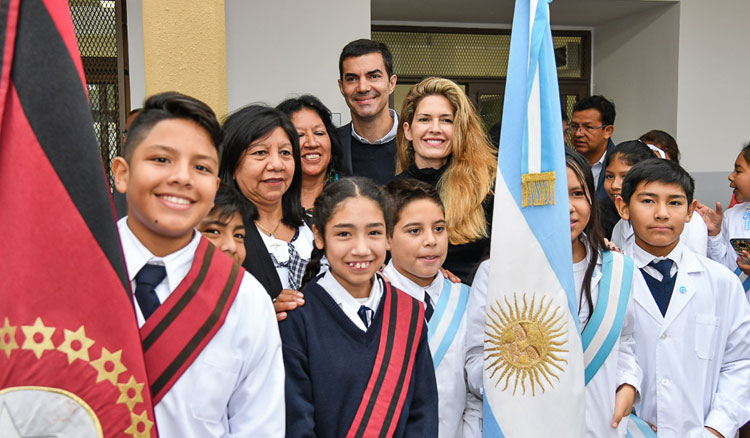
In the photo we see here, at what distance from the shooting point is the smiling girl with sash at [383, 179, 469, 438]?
2416 mm

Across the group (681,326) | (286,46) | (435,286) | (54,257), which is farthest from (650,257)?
(286,46)

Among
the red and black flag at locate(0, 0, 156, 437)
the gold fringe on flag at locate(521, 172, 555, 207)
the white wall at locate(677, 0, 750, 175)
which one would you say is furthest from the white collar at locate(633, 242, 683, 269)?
the white wall at locate(677, 0, 750, 175)

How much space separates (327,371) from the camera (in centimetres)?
193

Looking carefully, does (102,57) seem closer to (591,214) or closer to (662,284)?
(591,214)

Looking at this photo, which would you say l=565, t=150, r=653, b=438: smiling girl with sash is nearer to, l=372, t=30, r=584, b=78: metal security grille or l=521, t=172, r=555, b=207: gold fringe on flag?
l=521, t=172, r=555, b=207: gold fringe on flag

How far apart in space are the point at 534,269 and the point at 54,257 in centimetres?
141

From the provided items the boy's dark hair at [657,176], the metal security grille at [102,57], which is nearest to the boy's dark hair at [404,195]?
the boy's dark hair at [657,176]

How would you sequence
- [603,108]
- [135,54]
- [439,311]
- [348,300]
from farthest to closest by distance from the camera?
1. [135,54]
2. [603,108]
3. [439,311]
4. [348,300]

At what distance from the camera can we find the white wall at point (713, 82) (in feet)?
20.5

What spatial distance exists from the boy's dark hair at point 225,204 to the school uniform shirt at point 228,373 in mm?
369

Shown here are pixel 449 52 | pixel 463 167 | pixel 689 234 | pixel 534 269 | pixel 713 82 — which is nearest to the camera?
pixel 534 269

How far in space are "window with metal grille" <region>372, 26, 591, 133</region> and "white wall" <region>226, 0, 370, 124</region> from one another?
1.48 metres

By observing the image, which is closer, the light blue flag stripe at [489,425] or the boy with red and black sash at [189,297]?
the boy with red and black sash at [189,297]

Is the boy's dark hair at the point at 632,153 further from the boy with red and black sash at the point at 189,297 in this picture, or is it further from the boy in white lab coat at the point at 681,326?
the boy with red and black sash at the point at 189,297
